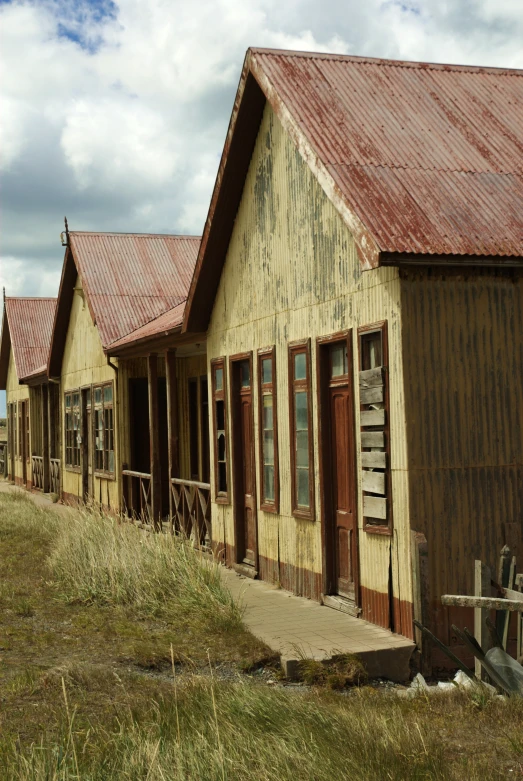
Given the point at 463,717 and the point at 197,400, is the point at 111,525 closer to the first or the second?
the point at 197,400

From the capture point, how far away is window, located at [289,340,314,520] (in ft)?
34.2

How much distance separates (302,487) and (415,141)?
12.0 feet

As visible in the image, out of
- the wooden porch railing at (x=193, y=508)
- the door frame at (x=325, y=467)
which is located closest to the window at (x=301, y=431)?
the door frame at (x=325, y=467)

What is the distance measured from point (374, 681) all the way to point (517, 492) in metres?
1.96

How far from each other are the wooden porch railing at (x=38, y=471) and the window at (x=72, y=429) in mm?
4469

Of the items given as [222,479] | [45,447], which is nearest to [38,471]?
[45,447]

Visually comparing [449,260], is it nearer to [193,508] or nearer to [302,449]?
[302,449]

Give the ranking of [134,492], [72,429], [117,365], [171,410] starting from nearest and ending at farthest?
[171,410], [134,492], [117,365], [72,429]

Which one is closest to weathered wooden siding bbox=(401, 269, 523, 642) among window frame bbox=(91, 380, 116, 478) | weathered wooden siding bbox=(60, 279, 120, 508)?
weathered wooden siding bbox=(60, 279, 120, 508)

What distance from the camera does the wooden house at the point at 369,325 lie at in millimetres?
8367

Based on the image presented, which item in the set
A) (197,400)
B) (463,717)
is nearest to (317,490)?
(463,717)

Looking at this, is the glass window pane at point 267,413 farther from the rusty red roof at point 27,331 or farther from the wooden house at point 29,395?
the rusty red roof at point 27,331

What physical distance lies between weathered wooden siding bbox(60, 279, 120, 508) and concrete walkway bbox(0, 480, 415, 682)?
8.87m

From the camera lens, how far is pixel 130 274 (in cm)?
2091
